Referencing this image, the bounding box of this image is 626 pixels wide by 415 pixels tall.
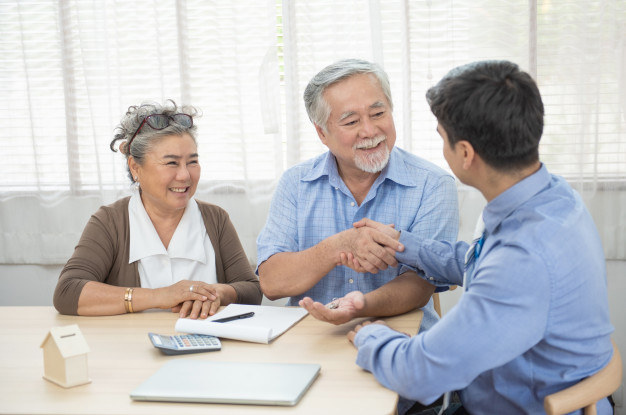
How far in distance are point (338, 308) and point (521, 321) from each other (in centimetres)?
58

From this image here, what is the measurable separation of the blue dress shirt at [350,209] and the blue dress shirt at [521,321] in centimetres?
63

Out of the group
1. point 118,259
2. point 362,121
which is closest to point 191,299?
point 118,259

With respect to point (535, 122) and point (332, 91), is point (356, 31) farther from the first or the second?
point (535, 122)

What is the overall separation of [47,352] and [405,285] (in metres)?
0.95

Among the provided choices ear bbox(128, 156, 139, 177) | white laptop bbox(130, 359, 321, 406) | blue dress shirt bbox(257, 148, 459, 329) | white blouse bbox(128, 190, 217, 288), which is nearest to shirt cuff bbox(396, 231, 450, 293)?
blue dress shirt bbox(257, 148, 459, 329)

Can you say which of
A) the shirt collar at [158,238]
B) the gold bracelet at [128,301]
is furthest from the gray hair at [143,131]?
the gold bracelet at [128,301]

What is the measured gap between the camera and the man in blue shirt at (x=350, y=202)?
195 cm

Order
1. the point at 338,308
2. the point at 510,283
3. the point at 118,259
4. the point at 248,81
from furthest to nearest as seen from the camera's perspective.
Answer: the point at 248,81 < the point at 118,259 < the point at 338,308 < the point at 510,283

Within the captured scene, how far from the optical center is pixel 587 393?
1239 millimetres

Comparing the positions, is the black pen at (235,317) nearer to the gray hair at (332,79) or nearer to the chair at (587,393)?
the gray hair at (332,79)

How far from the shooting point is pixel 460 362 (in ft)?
3.94

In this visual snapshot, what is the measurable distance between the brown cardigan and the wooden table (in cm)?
11

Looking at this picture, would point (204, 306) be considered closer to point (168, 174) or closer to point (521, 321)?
point (168, 174)

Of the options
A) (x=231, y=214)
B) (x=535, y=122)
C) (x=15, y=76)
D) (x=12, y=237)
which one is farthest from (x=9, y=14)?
(x=535, y=122)
